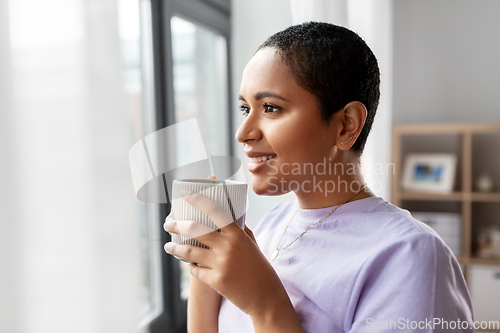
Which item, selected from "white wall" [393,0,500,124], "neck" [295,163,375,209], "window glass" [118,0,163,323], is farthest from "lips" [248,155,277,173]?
"white wall" [393,0,500,124]

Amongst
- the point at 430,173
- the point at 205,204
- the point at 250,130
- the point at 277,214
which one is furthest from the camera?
the point at 430,173

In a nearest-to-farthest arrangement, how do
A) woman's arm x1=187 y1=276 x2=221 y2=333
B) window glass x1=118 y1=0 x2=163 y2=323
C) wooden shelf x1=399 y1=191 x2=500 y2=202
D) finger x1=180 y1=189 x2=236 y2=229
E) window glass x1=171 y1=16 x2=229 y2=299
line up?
finger x1=180 y1=189 x2=236 y2=229 < woman's arm x1=187 y1=276 x2=221 y2=333 < window glass x1=118 y1=0 x2=163 y2=323 < window glass x1=171 y1=16 x2=229 y2=299 < wooden shelf x1=399 y1=191 x2=500 y2=202

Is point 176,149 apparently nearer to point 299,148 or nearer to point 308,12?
point 299,148

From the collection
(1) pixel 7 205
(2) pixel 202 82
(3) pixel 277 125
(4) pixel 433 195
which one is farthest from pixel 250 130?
(4) pixel 433 195

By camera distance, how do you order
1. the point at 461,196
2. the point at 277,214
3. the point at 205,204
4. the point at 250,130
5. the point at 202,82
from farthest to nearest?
the point at 461,196
the point at 202,82
the point at 277,214
the point at 250,130
the point at 205,204

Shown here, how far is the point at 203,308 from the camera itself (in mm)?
798

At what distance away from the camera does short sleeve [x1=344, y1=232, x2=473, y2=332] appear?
20.9 inches

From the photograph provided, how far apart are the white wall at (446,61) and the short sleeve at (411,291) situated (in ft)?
8.47

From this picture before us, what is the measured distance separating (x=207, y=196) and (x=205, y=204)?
0.01m

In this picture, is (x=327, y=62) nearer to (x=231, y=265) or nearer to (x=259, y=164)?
(x=259, y=164)

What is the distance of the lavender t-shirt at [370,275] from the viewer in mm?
538

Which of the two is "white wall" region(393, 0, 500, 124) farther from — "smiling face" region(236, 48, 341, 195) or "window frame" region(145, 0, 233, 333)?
"smiling face" region(236, 48, 341, 195)

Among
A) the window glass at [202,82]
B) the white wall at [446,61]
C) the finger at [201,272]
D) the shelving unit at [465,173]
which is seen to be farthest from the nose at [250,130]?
the white wall at [446,61]

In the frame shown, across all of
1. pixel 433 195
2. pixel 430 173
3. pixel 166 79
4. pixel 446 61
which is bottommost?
pixel 433 195
